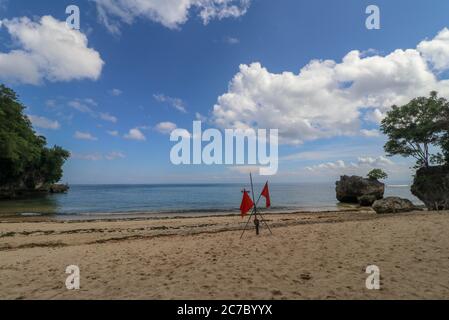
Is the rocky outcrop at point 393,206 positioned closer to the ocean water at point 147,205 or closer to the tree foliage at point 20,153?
the ocean water at point 147,205

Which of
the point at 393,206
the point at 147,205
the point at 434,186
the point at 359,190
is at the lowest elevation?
the point at 147,205

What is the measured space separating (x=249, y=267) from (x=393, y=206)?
18.7m

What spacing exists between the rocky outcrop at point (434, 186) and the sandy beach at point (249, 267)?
1351 cm

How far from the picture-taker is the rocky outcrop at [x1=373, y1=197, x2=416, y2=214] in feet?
68.1

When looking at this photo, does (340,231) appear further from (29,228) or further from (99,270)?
(29,228)

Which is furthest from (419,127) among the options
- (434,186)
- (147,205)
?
(147,205)

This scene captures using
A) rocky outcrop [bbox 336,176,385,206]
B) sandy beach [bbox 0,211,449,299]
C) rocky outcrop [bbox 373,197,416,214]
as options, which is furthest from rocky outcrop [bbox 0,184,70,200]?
rocky outcrop [bbox 373,197,416,214]

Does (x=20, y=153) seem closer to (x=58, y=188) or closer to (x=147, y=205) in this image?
(x=147, y=205)

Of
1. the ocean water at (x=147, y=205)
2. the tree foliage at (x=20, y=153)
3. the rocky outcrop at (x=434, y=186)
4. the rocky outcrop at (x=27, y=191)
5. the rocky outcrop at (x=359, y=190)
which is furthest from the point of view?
the rocky outcrop at (x=27, y=191)

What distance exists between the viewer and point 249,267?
7.28m

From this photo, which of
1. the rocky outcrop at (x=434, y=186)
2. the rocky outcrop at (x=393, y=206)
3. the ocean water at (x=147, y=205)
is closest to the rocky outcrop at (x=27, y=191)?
the ocean water at (x=147, y=205)

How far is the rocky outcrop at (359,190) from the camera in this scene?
1488 inches

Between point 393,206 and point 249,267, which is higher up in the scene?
point 393,206
